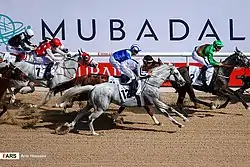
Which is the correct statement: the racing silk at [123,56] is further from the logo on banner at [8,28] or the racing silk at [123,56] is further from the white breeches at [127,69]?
the logo on banner at [8,28]

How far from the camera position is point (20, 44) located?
429 inches

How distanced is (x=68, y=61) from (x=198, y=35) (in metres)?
4.40

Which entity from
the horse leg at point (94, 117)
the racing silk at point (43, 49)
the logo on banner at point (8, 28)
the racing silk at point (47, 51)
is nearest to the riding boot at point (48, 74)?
the racing silk at point (47, 51)

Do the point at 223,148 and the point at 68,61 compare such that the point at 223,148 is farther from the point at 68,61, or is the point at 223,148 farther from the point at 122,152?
the point at 68,61

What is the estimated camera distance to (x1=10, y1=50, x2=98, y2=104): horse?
33.9 feet

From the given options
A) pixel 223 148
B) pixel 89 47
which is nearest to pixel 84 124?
pixel 223 148

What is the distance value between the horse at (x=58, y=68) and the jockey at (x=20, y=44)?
0.32 m

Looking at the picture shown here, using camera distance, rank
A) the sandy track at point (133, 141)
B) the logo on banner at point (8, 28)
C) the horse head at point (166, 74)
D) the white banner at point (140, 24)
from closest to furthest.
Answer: the sandy track at point (133, 141) < the horse head at point (166, 74) < the white banner at point (140, 24) < the logo on banner at point (8, 28)

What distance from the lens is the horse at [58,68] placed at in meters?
10.3

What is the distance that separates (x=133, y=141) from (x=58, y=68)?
9.42ft

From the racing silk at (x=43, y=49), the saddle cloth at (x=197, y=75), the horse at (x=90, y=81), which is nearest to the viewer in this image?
the horse at (x=90, y=81)

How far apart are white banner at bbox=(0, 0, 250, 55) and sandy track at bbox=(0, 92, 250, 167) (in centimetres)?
397

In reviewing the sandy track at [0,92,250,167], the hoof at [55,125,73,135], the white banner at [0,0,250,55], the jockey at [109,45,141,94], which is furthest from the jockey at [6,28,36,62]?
the white banner at [0,0,250,55]

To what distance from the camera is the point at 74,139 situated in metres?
8.21
